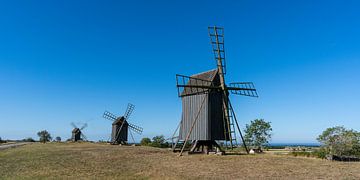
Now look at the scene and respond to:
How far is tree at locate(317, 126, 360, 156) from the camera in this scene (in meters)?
27.0

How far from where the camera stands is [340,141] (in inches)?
1126

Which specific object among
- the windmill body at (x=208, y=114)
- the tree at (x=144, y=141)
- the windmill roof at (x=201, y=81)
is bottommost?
the tree at (x=144, y=141)

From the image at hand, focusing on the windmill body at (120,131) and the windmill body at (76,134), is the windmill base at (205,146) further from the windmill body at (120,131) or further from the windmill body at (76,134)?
the windmill body at (76,134)

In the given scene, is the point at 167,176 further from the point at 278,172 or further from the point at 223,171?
the point at 278,172

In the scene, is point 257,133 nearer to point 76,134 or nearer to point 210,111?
point 210,111

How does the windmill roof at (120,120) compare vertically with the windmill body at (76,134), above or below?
above

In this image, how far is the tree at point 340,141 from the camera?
27000mm

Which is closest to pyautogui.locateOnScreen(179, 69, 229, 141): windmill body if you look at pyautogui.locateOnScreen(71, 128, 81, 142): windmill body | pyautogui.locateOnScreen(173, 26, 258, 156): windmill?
pyautogui.locateOnScreen(173, 26, 258, 156): windmill

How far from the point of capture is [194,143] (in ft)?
86.8

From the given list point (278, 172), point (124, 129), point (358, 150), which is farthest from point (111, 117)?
point (278, 172)

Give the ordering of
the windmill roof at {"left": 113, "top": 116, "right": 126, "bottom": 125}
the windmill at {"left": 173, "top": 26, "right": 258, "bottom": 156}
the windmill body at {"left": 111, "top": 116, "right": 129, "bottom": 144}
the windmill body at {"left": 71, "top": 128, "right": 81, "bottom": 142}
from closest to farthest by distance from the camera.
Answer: the windmill at {"left": 173, "top": 26, "right": 258, "bottom": 156} → the windmill body at {"left": 111, "top": 116, "right": 129, "bottom": 144} → the windmill roof at {"left": 113, "top": 116, "right": 126, "bottom": 125} → the windmill body at {"left": 71, "top": 128, "right": 81, "bottom": 142}

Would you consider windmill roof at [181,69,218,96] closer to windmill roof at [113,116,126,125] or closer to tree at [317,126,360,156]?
tree at [317,126,360,156]

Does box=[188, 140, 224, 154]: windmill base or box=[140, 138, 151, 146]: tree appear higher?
box=[188, 140, 224, 154]: windmill base

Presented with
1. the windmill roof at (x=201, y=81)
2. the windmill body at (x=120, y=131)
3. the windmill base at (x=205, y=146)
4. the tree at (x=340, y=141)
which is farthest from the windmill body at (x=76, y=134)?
the tree at (x=340, y=141)
